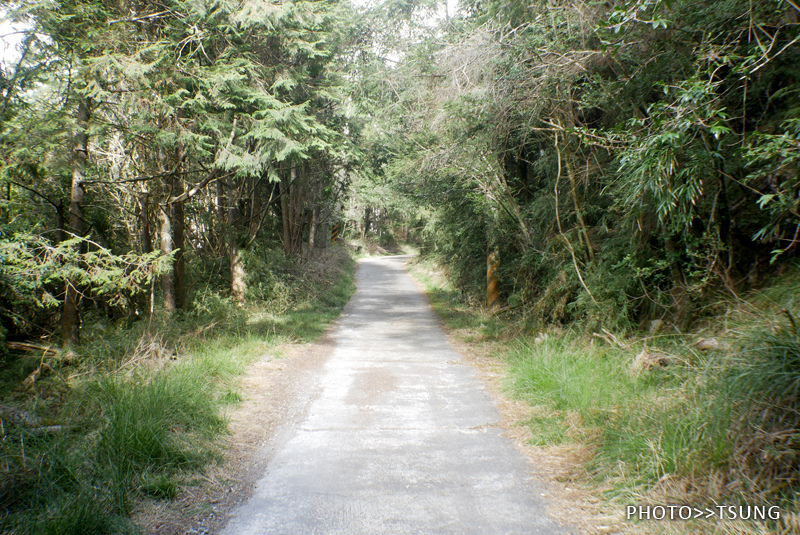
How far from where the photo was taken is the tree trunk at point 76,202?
7355mm

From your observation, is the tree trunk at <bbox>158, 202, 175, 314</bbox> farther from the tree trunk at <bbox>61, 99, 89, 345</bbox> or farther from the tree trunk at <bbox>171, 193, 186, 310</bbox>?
the tree trunk at <bbox>61, 99, 89, 345</bbox>

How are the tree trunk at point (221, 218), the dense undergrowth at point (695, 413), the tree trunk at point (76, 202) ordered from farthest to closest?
the tree trunk at point (221, 218), the tree trunk at point (76, 202), the dense undergrowth at point (695, 413)

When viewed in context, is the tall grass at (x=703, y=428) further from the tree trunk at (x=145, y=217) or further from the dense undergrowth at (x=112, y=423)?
the tree trunk at (x=145, y=217)

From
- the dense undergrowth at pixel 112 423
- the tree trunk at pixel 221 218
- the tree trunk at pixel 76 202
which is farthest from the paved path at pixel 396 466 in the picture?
the tree trunk at pixel 221 218

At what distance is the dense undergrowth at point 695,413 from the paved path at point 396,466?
648 millimetres

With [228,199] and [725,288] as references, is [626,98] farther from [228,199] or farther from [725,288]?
[228,199]

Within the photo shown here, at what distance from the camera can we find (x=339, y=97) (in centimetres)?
1320

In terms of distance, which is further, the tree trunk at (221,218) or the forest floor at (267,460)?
the tree trunk at (221,218)

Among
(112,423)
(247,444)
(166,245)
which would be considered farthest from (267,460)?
(166,245)

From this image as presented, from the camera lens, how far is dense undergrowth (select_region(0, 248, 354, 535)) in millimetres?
3334

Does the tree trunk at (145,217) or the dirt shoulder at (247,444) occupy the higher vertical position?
the tree trunk at (145,217)

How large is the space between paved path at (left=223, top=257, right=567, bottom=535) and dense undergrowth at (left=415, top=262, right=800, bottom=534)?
2.13 feet

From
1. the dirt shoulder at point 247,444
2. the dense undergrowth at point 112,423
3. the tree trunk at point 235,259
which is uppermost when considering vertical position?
the tree trunk at point 235,259

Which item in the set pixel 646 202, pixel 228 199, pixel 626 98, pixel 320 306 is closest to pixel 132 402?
pixel 646 202
